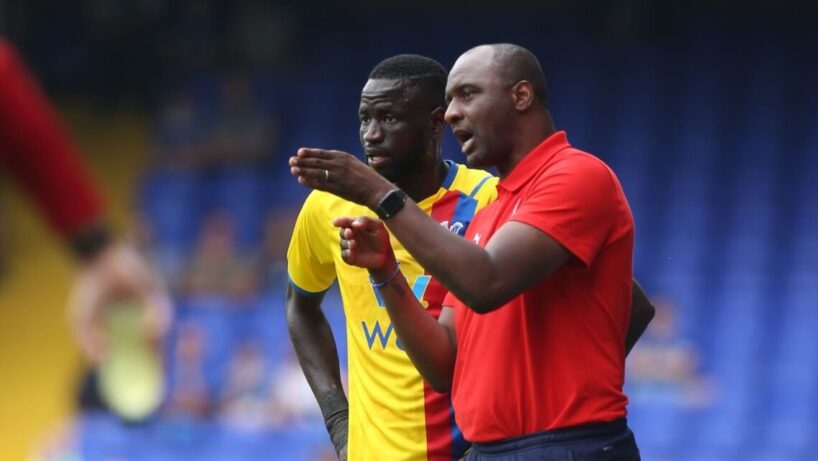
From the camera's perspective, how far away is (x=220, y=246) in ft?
42.7

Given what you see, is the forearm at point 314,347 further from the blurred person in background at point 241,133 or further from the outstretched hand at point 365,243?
the blurred person in background at point 241,133

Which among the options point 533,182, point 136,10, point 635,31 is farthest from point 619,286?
point 136,10

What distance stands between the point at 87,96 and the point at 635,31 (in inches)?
197

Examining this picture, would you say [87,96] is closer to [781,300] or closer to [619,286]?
[781,300]

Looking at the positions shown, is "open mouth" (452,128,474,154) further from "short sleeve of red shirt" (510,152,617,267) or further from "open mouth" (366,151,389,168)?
"open mouth" (366,151,389,168)

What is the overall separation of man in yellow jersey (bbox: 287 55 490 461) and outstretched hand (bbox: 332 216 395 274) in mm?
648

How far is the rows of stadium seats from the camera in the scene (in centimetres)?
1151

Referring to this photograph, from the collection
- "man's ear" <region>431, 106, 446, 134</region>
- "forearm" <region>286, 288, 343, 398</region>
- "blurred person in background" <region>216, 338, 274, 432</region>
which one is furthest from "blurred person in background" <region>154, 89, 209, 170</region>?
"man's ear" <region>431, 106, 446, 134</region>

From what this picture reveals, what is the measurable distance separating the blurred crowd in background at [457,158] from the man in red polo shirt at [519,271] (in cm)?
678

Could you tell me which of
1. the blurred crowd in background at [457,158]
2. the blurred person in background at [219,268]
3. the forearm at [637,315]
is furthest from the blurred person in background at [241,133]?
the forearm at [637,315]

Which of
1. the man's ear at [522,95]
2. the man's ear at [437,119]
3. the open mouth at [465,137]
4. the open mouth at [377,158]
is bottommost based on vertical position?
the open mouth at [465,137]

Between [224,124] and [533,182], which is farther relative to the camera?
[224,124]

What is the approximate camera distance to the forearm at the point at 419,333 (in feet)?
14.3

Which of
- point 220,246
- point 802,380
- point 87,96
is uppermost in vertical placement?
point 87,96
